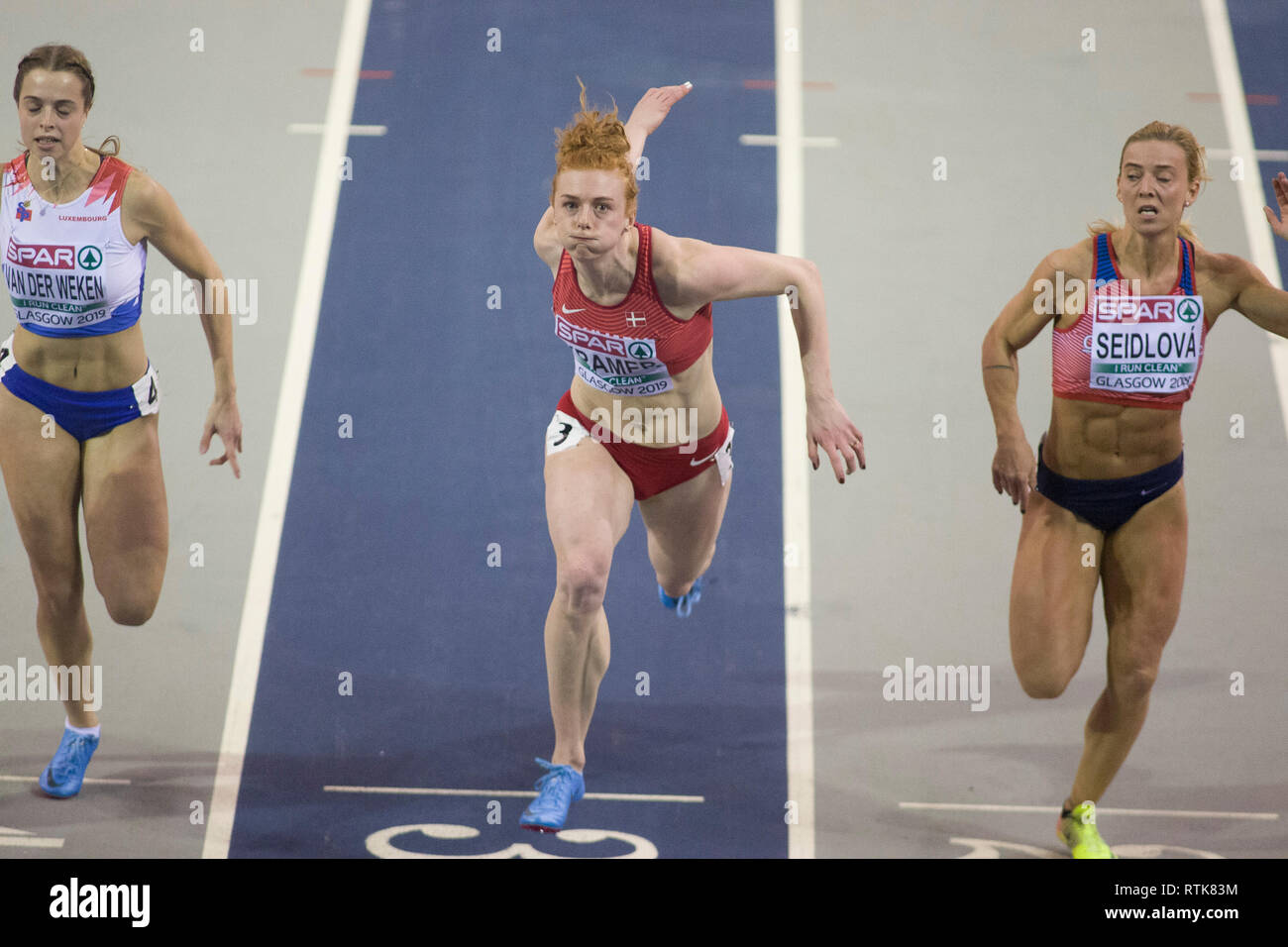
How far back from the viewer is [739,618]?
6613mm

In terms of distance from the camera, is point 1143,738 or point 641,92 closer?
point 1143,738

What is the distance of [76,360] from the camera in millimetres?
5906

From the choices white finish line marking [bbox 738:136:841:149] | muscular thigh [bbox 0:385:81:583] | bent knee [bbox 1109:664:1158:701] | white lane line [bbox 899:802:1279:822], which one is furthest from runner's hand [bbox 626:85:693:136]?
white lane line [bbox 899:802:1279:822]

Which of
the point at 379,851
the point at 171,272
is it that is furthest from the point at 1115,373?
the point at 171,272

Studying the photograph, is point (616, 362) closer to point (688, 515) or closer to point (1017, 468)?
point (688, 515)

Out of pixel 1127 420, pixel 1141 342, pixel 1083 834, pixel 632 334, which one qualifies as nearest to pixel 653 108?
pixel 632 334

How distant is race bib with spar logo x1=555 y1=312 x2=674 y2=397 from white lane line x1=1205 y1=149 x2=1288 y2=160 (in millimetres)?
3787

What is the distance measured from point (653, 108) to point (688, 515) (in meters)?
1.73

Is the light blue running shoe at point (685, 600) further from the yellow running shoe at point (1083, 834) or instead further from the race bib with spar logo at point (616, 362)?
the yellow running shoe at point (1083, 834)

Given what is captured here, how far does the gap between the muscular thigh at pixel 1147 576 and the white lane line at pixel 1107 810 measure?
0.67m

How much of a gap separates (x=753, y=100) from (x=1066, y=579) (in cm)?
374

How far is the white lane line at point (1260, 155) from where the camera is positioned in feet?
26.0

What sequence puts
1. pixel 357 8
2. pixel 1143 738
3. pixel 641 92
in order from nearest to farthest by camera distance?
pixel 1143 738 → pixel 641 92 → pixel 357 8
